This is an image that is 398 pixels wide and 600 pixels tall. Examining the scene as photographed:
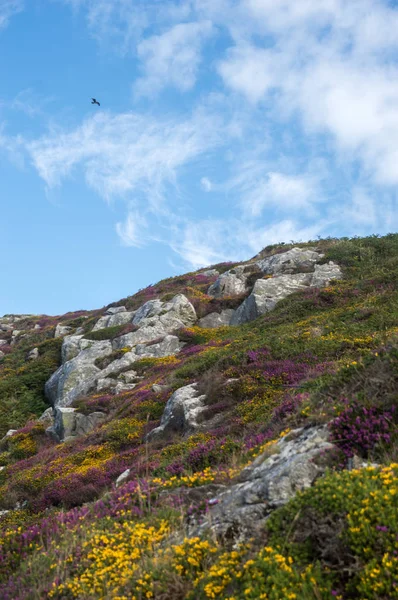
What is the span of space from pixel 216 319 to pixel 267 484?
105 feet

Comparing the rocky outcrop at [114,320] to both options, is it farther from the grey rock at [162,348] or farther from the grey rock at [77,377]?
the grey rock at [162,348]

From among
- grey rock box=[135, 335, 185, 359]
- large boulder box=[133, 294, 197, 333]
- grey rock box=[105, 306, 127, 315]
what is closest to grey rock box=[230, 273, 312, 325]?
large boulder box=[133, 294, 197, 333]

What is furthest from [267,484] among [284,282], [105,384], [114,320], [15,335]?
[15,335]

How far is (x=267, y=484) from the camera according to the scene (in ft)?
22.2

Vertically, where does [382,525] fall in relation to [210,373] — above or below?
below

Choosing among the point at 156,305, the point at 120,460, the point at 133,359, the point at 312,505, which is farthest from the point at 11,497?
the point at 156,305

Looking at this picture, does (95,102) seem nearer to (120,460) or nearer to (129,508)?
(120,460)

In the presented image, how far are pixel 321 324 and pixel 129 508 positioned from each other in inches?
596

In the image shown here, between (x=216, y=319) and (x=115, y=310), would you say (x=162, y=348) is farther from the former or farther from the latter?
(x=115, y=310)

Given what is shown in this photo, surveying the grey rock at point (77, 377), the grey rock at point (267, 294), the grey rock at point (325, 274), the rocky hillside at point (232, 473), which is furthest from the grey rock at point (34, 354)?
the grey rock at point (325, 274)

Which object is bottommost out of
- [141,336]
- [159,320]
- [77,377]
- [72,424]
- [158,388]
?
[72,424]

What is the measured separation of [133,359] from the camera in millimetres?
32656

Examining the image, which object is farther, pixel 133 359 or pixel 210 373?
Result: pixel 133 359

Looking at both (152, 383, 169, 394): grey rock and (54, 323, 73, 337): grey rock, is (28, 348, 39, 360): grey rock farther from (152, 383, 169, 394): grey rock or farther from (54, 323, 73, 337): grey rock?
(152, 383, 169, 394): grey rock
